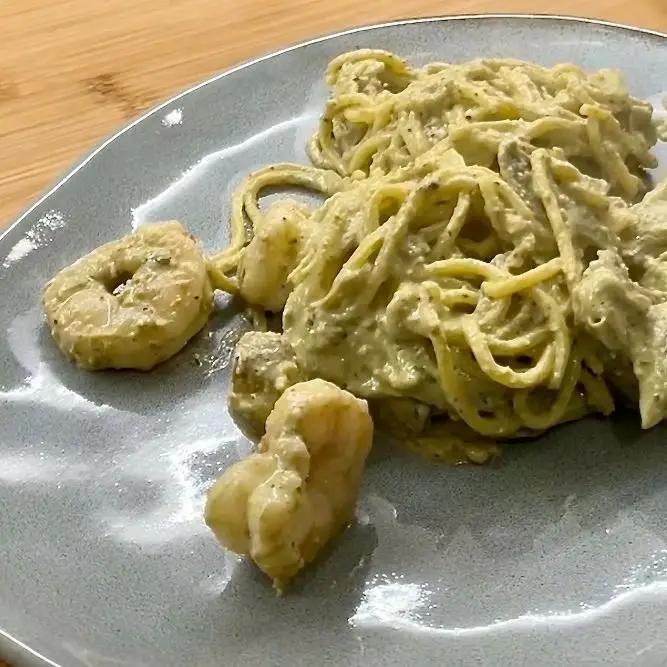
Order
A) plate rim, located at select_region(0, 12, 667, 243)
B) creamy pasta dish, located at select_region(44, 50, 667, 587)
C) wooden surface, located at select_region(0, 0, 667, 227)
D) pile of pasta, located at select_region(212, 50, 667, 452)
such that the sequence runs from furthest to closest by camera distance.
Answer: wooden surface, located at select_region(0, 0, 667, 227), plate rim, located at select_region(0, 12, 667, 243), pile of pasta, located at select_region(212, 50, 667, 452), creamy pasta dish, located at select_region(44, 50, 667, 587)

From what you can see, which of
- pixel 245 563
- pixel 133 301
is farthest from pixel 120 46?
pixel 245 563

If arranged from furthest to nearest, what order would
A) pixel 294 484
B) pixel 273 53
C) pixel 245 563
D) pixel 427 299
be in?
1. pixel 273 53
2. pixel 427 299
3. pixel 245 563
4. pixel 294 484

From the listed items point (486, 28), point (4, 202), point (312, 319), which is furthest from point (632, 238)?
point (4, 202)

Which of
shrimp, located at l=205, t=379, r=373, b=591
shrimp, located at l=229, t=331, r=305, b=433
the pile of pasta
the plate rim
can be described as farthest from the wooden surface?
shrimp, located at l=205, t=379, r=373, b=591

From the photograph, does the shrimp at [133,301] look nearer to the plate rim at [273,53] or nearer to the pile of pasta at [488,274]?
the pile of pasta at [488,274]

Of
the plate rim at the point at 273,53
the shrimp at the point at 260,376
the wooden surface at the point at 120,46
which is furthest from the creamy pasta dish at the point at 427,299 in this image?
the wooden surface at the point at 120,46

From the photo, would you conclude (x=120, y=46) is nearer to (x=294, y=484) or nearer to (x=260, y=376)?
(x=260, y=376)

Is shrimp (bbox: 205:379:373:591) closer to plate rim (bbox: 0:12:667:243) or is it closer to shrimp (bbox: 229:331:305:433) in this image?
shrimp (bbox: 229:331:305:433)
